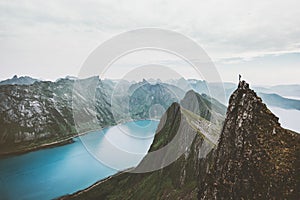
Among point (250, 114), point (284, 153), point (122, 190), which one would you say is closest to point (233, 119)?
point (250, 114)

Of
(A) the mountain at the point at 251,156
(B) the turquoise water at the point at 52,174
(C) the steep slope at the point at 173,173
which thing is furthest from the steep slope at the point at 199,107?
(A) the mountain at the point at 251,156

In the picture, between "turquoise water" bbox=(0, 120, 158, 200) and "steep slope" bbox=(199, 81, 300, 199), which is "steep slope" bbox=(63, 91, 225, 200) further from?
"steep slope" bbox=(199, 81, 300, 199)

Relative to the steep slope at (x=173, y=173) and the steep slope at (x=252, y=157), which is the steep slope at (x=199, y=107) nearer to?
the steep slope at (x=173, y=173)

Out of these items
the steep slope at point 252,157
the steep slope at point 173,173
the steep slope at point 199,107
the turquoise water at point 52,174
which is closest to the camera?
the steep slope at point 252,157

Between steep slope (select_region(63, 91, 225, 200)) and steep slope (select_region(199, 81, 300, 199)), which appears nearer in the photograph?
steep slope (select_region(199, 81, 300, 199))

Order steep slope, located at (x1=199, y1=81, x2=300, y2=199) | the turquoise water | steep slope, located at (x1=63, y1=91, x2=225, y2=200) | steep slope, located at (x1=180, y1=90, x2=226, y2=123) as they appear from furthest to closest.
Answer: steep slope, located at (x1=180, y1=90, x2=226, y2=123), the turquoise water, steep slope, located at (x1=63, y1=91, x2=225, y2=200), steep slope, located at (x1=199, y1=81, x2=300, y2=199)

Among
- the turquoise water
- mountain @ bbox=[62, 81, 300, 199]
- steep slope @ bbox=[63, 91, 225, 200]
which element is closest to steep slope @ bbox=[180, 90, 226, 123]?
steep slope @ bbox=[63, 91, 225, 200]

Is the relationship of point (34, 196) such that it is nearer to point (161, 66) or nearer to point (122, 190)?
point (122, 190)

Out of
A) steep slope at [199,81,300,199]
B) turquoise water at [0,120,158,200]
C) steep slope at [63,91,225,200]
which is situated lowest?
turquoise water at [0,120,158,200]
